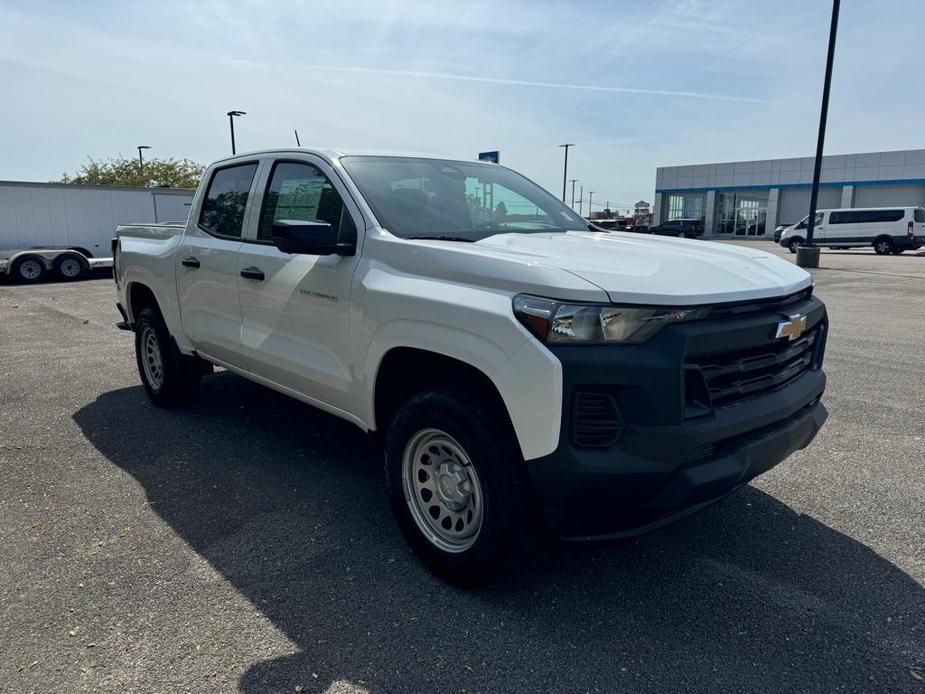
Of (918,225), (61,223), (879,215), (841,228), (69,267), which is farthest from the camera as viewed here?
(841,228)

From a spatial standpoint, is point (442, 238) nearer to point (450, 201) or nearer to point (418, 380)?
point (450, 201)

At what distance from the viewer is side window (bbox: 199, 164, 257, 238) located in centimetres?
463

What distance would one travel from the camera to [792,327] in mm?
2977

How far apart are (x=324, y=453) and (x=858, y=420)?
13.3ft

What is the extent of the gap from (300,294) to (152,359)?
2.78 meters

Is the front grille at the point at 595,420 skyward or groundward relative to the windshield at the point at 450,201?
groundward

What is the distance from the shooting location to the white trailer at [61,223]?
60.6 feet

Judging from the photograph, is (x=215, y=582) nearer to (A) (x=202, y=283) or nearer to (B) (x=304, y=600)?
(B) (x=304, y=600)

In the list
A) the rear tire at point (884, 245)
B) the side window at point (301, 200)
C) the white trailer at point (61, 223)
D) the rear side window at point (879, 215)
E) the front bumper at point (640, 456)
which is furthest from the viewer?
the rear tire at point (884, 245)

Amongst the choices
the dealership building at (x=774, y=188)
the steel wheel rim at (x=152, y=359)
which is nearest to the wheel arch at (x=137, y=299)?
the steel wheel rim at (x=152, y=359)

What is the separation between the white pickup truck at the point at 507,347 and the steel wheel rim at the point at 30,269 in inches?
668

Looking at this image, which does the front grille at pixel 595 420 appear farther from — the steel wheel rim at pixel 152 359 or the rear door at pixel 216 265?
the steel wheel rim at pixel 152 359

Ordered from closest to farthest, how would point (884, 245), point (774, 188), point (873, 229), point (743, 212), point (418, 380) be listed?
1. point (418, 380)
2. point (884, 245)
3. point (873, 229)
4. point (774, 188)
5. point (743, 212)

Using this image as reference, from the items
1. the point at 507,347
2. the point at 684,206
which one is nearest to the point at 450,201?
the point at 507,347
